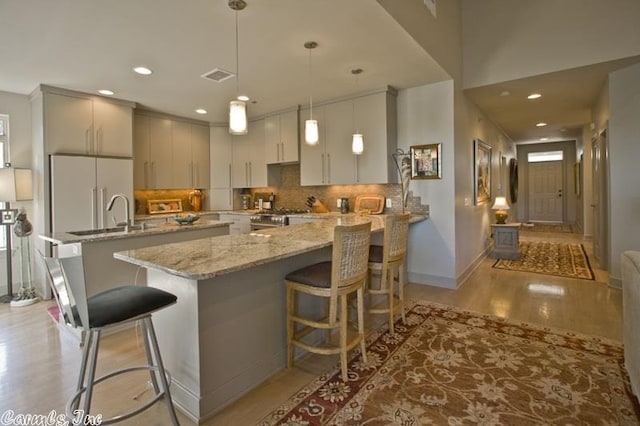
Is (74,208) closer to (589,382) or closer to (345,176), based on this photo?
(345,176)

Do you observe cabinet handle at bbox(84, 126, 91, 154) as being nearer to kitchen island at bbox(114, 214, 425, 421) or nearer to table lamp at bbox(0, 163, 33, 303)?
table lamp at bbox(0, 163, 33, 303)

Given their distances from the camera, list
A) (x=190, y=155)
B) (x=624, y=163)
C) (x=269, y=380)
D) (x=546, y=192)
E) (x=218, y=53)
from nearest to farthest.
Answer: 1. (x=269, y=380)
2. (x=218, y=53)
3. (x=624, y=163)
4. (x=190, y=155)
5. (x=546, y=192)

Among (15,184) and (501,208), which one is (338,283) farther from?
(501,208)

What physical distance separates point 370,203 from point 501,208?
267 cm

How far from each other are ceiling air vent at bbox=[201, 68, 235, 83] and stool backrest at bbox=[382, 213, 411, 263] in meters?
2.44

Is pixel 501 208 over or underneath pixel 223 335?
over

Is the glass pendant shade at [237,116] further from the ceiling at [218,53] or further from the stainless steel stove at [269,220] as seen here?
the stainless steel stove at [269,220]

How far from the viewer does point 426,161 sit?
4227 millimetres

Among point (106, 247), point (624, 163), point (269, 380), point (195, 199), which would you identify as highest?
point (624, 163)

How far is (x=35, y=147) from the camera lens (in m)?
4.11

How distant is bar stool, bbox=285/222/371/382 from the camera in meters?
2.06

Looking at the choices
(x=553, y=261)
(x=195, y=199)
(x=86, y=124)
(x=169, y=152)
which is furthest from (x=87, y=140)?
(x=553, y=261)

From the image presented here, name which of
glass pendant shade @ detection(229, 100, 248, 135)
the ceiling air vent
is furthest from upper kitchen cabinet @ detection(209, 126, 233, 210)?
glass pendant shade @ detection(229, 100, 248, 135)

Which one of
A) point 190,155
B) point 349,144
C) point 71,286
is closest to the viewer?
point 71,286
